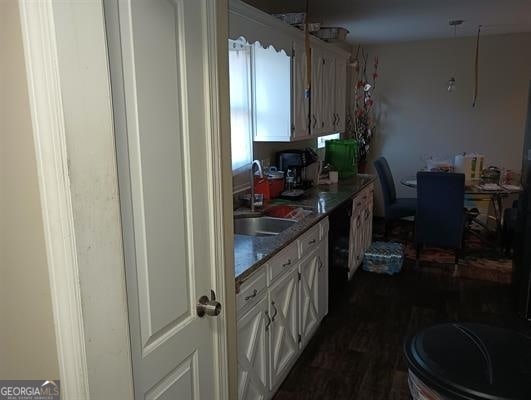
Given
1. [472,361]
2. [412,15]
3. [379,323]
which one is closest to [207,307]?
[472,361]

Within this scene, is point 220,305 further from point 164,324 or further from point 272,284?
point 272,284

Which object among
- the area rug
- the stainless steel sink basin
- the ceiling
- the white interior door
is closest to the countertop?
the stainless steel sink basin

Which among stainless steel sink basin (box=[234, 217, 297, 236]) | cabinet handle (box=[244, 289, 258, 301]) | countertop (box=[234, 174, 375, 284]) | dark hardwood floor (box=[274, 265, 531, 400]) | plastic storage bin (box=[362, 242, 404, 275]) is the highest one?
countertop (box=[234, 174, 375, 284])

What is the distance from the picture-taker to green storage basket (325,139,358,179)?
4.52 metres

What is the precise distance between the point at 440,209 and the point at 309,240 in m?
2.10

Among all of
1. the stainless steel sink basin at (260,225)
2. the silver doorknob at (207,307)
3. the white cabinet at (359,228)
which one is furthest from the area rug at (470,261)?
the silver doorknob at (207,307)

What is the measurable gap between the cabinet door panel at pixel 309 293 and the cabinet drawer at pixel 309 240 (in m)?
0.05

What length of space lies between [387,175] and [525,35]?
2.36 m

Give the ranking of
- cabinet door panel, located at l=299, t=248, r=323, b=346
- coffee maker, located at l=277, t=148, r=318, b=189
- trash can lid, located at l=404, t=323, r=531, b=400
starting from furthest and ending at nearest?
coffee maker, located at l=277, t=148, r=318, b=189 → cabinet door panel, located at l=299, t=248, r=323, b=346 → trash can lid, located at l=404, t=323, r=531, b=400

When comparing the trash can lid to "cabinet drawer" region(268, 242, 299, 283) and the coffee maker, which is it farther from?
the coffee maker

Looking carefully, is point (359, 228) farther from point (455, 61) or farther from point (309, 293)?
point (455, 61)

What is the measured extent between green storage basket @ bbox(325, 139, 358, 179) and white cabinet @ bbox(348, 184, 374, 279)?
299 mm

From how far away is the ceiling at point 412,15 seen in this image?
357 cm

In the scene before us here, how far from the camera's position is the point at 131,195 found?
1.06 meters
